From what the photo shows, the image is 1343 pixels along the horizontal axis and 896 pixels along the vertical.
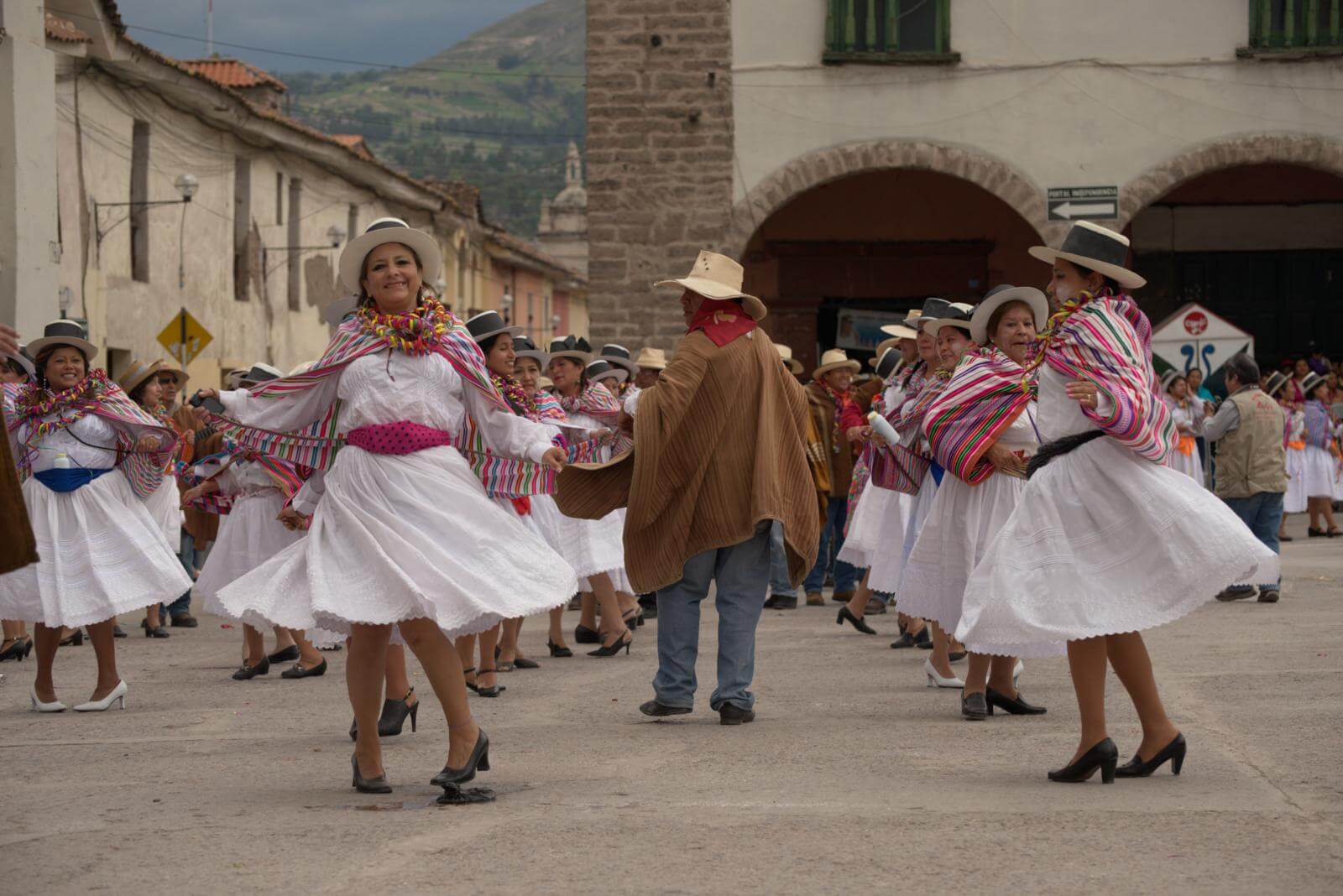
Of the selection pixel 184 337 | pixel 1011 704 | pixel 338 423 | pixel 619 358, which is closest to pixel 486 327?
pixel 338 423

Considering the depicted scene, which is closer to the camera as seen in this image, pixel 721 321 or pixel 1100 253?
pixel 1100 253

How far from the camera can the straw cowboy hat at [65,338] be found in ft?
33.8

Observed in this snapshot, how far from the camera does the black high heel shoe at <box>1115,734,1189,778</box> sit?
7.06 meters

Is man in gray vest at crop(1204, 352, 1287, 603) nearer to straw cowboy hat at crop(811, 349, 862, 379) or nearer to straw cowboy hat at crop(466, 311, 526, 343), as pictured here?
straw cowboy hat at crop(811, 349, 862, 379)

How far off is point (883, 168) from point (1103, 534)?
18.4 metres

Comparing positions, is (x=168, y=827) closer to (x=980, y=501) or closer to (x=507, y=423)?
(x=507, y=423)

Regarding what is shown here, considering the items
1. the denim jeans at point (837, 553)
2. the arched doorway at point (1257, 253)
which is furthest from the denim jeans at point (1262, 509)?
the arched doorway at point (1257, 253)

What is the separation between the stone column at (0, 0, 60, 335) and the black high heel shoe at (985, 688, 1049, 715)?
15.8 metres

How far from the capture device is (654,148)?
24.9 metres

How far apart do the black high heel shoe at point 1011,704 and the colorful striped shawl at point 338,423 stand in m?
2.65

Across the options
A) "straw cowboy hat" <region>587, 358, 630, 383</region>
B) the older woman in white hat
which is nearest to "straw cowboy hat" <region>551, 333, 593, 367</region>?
"straw cowboy hat" <region>587, 358, 630, 383</region>

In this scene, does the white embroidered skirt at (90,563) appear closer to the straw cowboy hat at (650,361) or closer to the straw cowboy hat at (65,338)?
the straw cowboy hat at (65,338)

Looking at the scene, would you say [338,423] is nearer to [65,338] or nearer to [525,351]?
[65,338]

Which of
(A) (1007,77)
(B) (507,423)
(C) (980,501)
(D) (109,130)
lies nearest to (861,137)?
(A) (1007,77)
